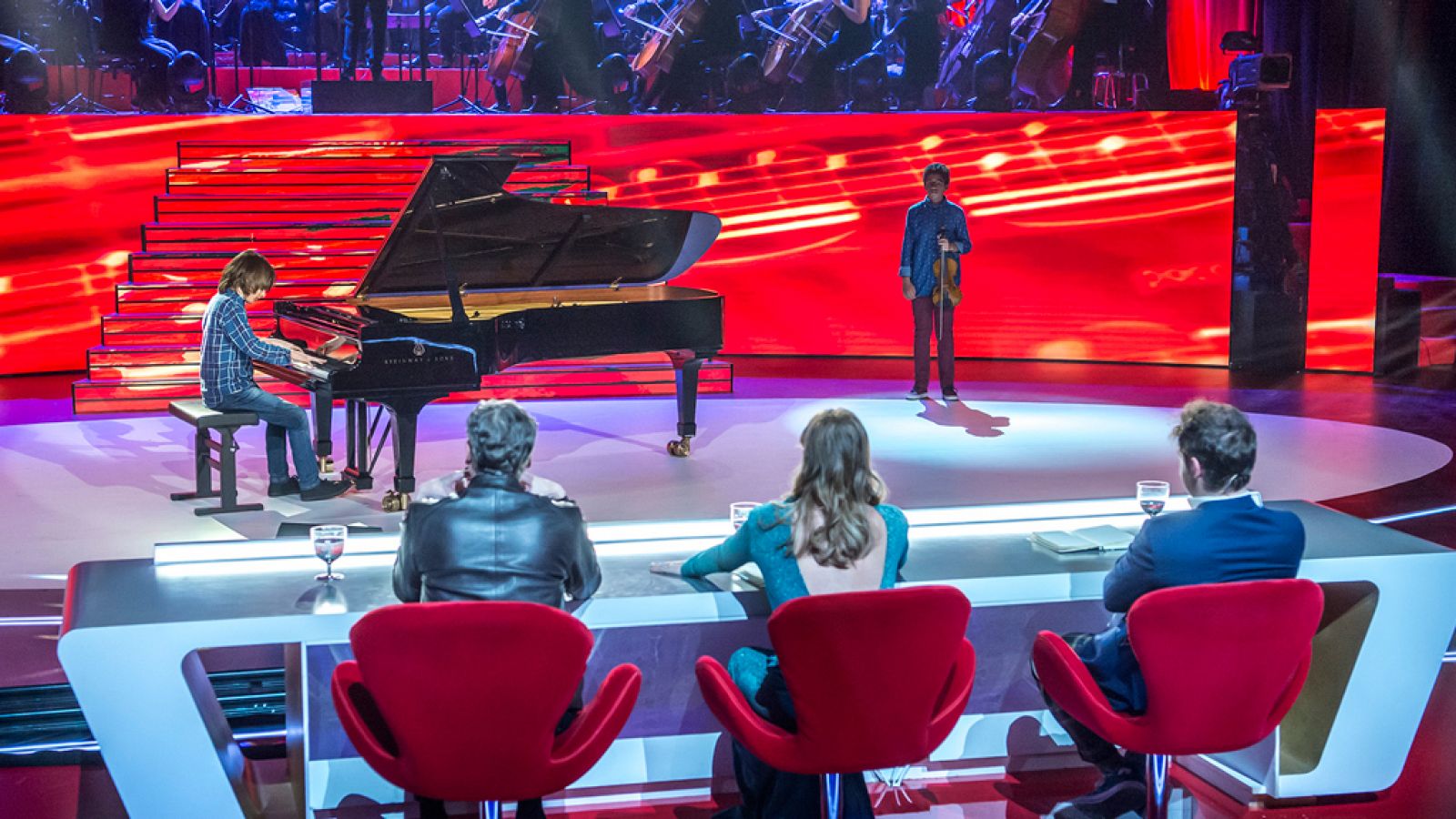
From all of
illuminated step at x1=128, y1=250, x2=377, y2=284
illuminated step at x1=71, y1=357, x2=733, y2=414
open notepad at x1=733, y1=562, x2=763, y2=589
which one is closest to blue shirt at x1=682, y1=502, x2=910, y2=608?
open notepad at x1=733, y1=562, x2=763, y2=589

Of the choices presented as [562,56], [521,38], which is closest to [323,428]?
[562,56]

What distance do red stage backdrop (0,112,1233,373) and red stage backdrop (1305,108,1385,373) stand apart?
0.64 m

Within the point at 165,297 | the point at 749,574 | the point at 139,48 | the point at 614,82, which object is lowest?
the point at 749,574

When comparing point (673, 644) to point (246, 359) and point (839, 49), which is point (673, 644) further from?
point (839, 49)

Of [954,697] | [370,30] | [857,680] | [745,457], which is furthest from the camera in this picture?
[370,30]

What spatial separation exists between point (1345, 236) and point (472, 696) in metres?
9.43

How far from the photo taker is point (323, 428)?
261 inches

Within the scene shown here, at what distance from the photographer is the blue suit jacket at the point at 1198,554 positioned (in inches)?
126

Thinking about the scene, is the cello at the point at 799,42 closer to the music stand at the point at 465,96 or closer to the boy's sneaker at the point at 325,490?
the music stand at the point at 465,96

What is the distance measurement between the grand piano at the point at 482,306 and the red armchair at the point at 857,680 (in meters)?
3.48

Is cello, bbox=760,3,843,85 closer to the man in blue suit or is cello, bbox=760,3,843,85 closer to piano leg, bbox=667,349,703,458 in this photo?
piano leg, bbox=667,349,703,458

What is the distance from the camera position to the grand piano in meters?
6.30

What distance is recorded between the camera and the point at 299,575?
3559 mm

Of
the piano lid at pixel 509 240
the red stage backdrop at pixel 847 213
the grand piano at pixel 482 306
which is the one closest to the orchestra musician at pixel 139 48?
the red stage backdrop at pixel 847 213
